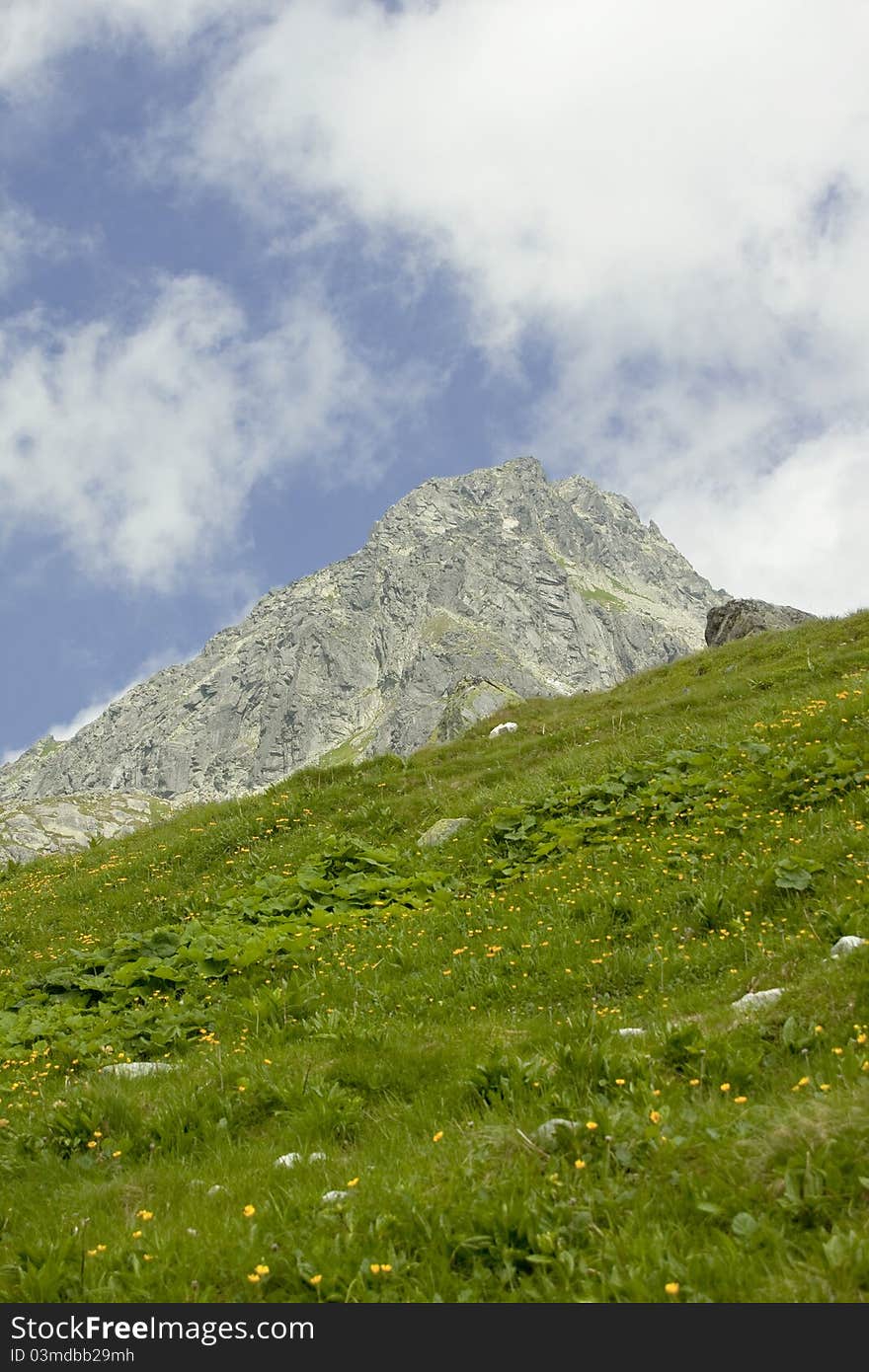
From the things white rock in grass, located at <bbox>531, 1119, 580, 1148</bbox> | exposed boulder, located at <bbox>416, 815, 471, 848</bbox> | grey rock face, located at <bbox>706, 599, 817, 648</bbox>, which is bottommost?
white rock in grass, located at <bbox>531, 1119, 580, 1148</bbox>

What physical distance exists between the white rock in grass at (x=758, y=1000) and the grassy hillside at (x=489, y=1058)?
0.11 m

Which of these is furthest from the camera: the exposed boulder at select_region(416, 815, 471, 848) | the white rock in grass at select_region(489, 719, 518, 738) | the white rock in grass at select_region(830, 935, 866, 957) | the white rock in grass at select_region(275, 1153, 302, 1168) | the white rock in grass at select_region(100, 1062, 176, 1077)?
the white rock in grass at select_region(489, 719, 518, 738)

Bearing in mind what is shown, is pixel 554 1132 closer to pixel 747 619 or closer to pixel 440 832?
pixel 440 832

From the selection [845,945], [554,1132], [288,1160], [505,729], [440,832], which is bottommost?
[288,1160]

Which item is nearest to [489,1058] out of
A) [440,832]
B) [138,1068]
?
[138,1068]

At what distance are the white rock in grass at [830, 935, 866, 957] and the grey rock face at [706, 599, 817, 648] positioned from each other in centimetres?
3912

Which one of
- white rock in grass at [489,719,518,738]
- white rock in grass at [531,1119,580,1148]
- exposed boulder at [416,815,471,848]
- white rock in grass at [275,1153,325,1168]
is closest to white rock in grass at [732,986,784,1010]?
white rock in grass at [531,1119,580,1148]

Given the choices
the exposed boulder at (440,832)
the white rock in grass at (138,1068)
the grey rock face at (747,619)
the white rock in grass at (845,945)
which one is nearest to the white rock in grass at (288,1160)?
the white rock in grass at (138,1068)

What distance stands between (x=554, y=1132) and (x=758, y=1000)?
2.87 meters

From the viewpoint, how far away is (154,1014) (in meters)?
11.3

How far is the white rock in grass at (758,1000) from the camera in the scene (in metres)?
8.02

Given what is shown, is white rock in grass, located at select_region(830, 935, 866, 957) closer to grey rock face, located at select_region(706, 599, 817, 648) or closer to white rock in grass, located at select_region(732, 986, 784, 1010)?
white rock in grass, located at select_region(732, 986, 784, 1010)

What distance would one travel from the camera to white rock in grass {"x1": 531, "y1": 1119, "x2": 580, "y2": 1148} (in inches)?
245

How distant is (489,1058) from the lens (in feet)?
26.6
